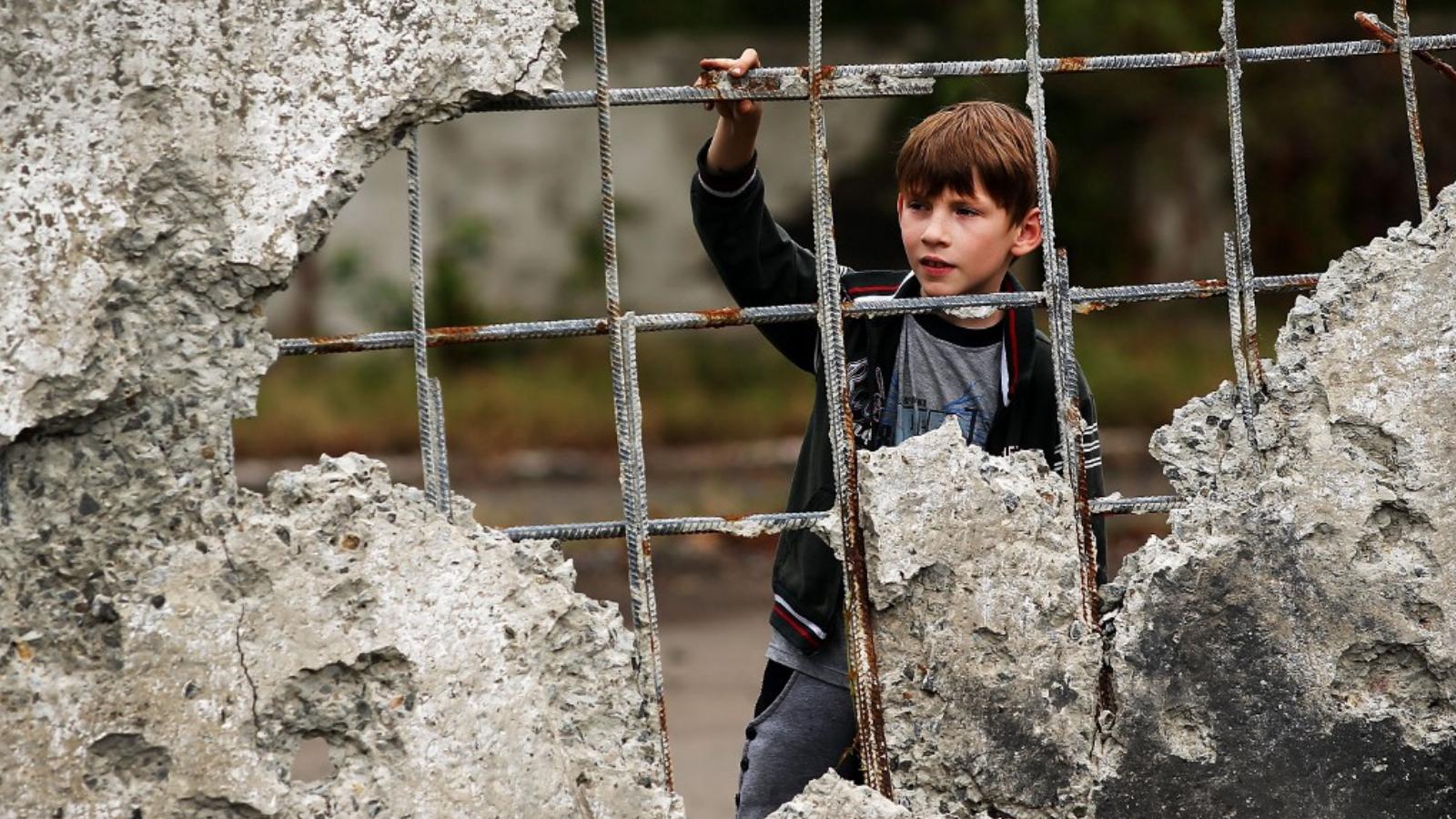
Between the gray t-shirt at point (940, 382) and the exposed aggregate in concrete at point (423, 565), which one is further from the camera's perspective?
the gray t-shirt at point (940, 382)

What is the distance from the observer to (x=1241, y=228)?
203 centimetres

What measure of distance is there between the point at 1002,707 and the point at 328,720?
75cm

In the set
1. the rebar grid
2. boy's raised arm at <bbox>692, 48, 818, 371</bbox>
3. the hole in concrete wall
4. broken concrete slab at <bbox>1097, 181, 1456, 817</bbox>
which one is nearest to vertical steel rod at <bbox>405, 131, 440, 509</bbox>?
the rebar grid

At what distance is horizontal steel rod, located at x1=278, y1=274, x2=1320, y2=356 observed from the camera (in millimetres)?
1818

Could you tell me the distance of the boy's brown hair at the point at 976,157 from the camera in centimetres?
215

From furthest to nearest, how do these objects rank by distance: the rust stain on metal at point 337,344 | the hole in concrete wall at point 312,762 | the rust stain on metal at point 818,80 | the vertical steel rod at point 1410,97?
the hole in concrete wall at point 312,762 < the vertical steel rod at point 1410,97 < the rust stain on metal at point 818,80 < the rust stain on metal at point 337,344

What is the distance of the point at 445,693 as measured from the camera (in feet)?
5.88

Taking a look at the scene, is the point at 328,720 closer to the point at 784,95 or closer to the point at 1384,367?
the point at 784,95

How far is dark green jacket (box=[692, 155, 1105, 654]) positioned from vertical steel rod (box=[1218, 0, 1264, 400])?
0.20m

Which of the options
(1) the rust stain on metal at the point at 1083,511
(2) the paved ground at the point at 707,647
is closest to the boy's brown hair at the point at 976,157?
(1) the rust stain on metal at the point at 1083,511

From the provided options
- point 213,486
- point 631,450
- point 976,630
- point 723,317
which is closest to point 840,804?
point 976,630

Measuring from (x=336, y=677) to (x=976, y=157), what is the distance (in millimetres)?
1013

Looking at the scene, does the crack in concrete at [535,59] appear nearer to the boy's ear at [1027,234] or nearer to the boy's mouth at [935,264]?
the boy's mouth at [935,264]

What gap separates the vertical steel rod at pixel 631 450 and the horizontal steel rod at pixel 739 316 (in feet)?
0.11
